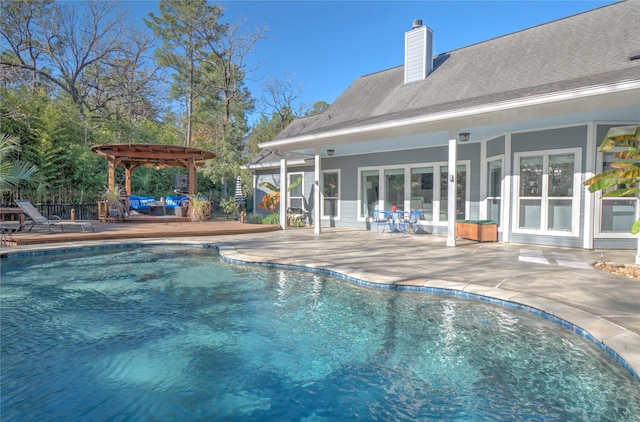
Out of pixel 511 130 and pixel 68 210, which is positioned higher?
pixel 511 130

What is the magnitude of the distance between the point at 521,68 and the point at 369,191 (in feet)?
18.0

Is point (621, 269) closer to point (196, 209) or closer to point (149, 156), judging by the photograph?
point (196, 209)

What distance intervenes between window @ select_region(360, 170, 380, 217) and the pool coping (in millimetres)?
5456

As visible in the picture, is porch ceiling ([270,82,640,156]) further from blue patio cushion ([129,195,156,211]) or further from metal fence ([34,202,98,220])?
metal fence ([34,202,98,220])

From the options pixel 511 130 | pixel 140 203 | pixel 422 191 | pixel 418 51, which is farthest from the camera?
pixel 140 203

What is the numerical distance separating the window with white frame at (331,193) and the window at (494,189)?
5.20 meters

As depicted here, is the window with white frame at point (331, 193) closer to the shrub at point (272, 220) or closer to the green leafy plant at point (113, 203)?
the shrub at point (272, 220)

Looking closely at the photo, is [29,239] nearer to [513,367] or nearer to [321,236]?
[321,236]

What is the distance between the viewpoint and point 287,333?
3586 millimetres

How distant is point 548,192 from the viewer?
7.73m

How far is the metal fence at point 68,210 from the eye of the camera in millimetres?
12678

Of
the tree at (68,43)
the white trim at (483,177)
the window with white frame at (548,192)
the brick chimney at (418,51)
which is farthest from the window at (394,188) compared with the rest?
the tree at (68,43)

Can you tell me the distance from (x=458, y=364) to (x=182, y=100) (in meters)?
25.7

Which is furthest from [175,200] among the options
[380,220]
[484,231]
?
[484,231]
